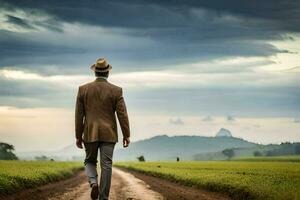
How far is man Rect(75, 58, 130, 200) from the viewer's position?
11.3 meters

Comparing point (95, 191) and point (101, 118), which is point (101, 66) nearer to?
point (101, 118)

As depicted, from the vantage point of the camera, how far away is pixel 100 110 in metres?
11.4

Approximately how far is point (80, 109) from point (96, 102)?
40 cm

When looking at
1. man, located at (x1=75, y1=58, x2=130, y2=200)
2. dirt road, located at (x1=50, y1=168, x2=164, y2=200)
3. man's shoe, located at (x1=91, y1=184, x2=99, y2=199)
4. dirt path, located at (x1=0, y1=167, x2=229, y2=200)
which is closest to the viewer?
man's shoe, located at (x1=91, y1=184, x2=99, y2=199)

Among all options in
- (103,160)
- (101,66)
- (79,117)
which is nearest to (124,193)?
(103,160)

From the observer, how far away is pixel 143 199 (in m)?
17.9

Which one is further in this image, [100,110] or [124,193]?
[124,193]

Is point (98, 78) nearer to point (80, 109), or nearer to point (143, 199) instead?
point (80, 109)

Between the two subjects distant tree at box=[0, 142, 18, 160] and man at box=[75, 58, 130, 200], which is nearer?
man at box=[75, 58, 130, 200]

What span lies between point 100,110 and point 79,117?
0.49 meters

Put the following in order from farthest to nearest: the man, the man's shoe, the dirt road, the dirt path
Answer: the dirt path
the dirt road
the man
the man's shoe

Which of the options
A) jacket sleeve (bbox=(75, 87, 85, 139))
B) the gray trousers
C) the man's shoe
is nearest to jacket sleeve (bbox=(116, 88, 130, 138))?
the gray trousers

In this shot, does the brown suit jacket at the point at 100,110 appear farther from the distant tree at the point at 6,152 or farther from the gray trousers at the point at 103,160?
the distant tree at the point at 6,152

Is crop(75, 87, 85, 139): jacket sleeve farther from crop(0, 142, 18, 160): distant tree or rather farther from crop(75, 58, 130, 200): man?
crop(0, 142, 18, 160): distant tree
